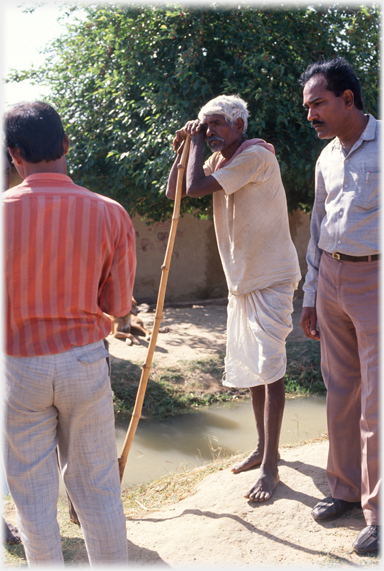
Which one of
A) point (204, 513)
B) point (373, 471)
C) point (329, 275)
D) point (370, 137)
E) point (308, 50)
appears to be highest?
point (308, 50)

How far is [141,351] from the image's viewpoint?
7324mm

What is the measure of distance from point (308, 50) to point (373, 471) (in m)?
6.72

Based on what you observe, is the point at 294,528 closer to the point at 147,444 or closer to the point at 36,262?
the point at 36,262

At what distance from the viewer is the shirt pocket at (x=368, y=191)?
2.69 meters

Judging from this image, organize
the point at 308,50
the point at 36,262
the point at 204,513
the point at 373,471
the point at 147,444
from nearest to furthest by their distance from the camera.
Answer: the point at 36,262 < the point at 373,471 < the point at 204,513 < the point at 147,444 < the point at 308,50

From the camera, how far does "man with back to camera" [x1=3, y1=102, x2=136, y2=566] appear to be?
1975mm

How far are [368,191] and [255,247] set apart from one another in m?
0.77

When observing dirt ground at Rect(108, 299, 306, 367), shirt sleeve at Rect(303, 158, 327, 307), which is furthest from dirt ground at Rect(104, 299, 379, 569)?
A: dirt ground at Rect(108, 299, 306, 367)

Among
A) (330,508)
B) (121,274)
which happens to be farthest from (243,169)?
(330,508)

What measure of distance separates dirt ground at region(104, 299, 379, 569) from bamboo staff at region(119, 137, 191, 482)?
424mm

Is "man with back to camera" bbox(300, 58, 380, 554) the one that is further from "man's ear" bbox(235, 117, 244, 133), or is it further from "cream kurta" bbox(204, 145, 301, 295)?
"man's ear" bbox(235, 117, 244, 133)

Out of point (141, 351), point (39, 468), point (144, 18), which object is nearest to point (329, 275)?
point (39, 468)

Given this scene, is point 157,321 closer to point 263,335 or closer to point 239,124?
point 263,335

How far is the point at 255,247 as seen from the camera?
3232 millimetres
